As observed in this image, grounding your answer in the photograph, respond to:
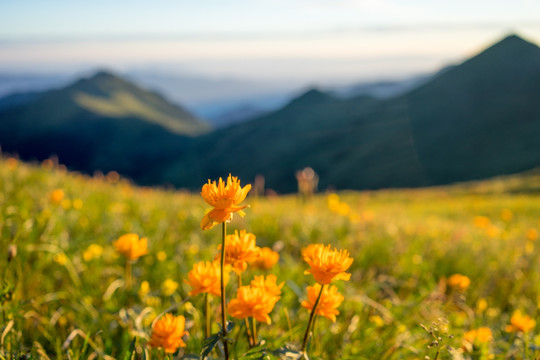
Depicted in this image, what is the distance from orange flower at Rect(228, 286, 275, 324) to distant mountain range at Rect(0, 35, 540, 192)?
6644cm

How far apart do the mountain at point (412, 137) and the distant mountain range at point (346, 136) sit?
36 cm

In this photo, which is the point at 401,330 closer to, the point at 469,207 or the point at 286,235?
the point at 286,235

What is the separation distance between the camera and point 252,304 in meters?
1.37

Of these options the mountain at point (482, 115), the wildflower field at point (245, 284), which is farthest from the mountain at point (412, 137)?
the wildflower field at point (245, 284)

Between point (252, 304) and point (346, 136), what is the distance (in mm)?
132258

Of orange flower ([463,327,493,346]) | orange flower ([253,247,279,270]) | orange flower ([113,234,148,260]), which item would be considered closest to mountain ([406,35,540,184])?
orange flower ([463,327,493,346])

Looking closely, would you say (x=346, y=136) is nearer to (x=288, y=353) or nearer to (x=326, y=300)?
(x=326, y=300)

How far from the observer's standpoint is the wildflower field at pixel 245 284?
150cm

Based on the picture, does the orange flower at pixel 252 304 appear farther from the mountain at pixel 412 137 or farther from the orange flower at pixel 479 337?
the mountain at pixel 412 137

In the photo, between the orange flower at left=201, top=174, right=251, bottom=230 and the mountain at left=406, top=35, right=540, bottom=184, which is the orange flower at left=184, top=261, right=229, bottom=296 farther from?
the mountain at left=406, top=35, right=540, bottom=184

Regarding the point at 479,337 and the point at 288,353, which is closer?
the point at 288,353

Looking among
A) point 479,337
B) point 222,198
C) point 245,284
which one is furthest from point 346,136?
point 222,198

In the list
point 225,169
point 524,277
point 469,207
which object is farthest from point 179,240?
point 225,169

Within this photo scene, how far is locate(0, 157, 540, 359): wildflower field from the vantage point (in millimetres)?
1505
